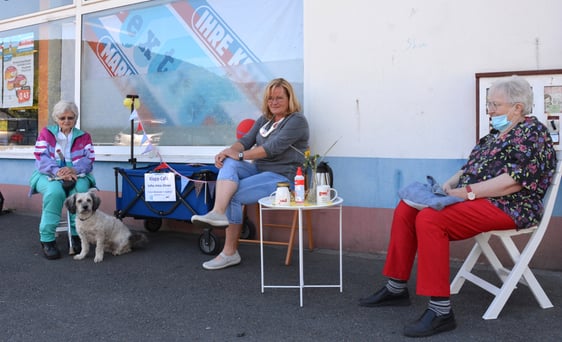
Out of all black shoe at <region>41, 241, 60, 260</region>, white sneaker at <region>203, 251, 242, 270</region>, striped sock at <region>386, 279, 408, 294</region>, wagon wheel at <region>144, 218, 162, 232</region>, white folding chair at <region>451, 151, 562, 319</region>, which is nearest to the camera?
white folding chair at <region>451, 151, 562, 319</region>

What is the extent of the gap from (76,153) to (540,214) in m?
3.91

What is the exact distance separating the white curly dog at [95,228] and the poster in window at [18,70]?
3.48m

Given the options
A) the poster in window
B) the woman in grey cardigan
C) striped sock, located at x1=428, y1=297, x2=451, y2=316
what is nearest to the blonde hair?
the woman in grey cardigan

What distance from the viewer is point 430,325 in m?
2.76

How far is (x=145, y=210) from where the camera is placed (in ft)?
16.1

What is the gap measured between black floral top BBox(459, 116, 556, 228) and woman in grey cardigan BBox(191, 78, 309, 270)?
160 cm

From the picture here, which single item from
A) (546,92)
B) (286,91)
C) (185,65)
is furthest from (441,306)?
(185,65)

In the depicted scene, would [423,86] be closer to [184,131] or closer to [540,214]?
[540,214]

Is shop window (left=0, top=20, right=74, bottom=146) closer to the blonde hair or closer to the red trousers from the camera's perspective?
the blonde hair

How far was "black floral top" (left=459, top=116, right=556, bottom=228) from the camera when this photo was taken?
111 inches

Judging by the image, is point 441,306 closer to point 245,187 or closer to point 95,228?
point 245,187

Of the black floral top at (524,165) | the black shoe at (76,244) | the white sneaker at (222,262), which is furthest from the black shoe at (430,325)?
the black shoe at (76,244)

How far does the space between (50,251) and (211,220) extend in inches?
68.3

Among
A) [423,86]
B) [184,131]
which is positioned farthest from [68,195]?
[423,86]
